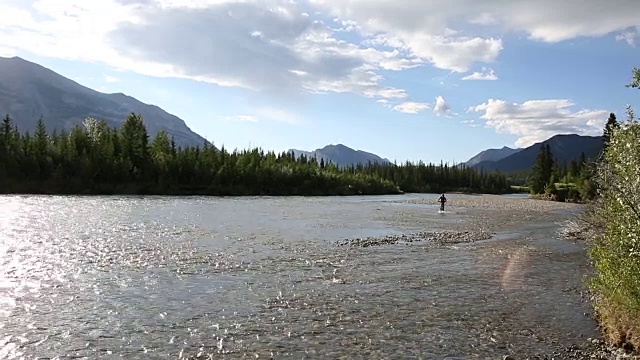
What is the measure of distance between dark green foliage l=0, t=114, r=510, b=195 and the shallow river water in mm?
76500

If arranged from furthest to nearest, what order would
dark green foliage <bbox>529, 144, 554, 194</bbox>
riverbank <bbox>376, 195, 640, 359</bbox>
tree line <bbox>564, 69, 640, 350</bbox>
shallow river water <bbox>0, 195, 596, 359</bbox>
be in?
dark green foliage <bbox>529, 144, 554, 194</bbox>, riverbank <bbox>376, 195, 640, 359</bbox>, shallow river water <bbox>0, 195, 596, 359</bbox>, tree line <bbox>564, 69, 640, 350</bbox>

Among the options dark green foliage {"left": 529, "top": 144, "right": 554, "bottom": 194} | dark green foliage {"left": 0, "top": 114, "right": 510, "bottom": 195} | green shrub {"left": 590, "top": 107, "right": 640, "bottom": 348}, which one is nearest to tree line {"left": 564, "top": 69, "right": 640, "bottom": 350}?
green shrub {"left": 590, "top": 107, "right": 640, "bottom": 348}

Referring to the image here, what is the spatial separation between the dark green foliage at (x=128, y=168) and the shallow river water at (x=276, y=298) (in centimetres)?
7650

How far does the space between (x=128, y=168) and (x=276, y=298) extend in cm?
10920

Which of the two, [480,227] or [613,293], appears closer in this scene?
[613,293]

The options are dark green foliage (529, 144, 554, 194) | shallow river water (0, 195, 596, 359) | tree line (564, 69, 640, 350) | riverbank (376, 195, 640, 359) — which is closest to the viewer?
tree line (564, 69, 640, 350)

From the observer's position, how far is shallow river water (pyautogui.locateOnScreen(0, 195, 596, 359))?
15.4 m

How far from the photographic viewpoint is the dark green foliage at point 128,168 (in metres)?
109

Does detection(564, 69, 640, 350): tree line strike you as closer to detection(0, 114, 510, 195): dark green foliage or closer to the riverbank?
the riverbank

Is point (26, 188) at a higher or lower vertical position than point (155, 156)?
lower

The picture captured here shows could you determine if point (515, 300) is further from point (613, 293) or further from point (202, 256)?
point (202, 256)

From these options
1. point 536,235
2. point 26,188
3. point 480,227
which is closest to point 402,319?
point 536,235

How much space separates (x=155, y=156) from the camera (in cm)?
13600

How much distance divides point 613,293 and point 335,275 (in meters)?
13.5
